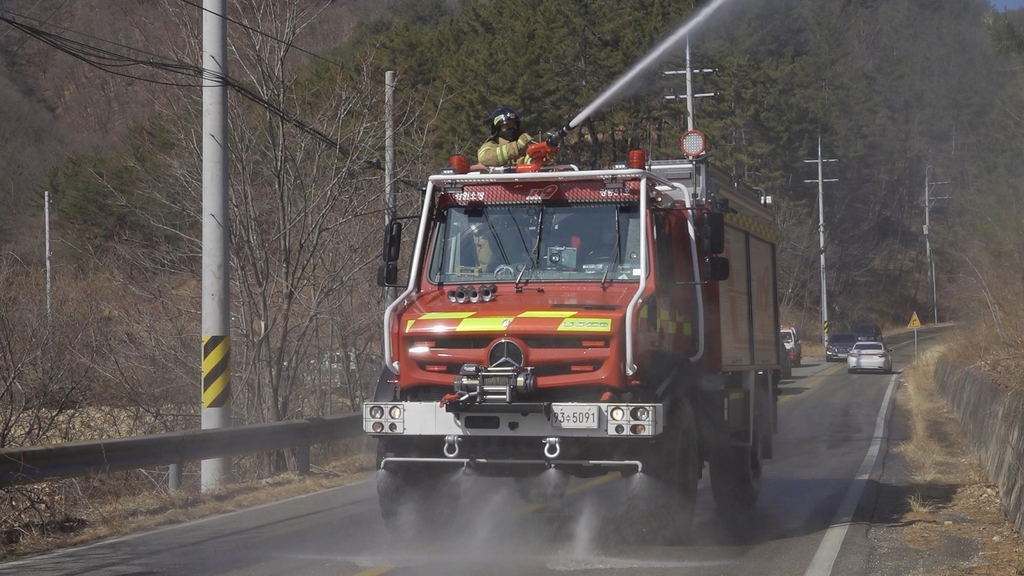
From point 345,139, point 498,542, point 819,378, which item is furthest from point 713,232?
point 819,378

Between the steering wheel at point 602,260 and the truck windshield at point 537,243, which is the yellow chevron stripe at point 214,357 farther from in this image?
the steering wheel at point 602,260

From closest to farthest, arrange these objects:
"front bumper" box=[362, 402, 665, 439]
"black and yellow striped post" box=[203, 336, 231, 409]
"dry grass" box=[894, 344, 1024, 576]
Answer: "front bumper" box=[362, 402, 665, 439], "dry grass" box=[894, 344, 1024, 576], "black and yellow striped post" box=[203, 336, 231, 409]

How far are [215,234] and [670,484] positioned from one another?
7.55 metres

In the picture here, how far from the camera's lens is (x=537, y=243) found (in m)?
9.46

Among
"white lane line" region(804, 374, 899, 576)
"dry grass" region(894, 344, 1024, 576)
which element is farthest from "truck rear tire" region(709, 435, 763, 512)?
"dry grass" region(894, 344, 1024, 576)

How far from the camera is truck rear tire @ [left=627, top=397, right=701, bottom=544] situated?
8305mm

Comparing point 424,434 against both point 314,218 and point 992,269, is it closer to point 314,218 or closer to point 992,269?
point 314,218

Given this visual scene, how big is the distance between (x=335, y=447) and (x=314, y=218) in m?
3.76

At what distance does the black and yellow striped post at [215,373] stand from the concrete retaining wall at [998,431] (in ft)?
28.9

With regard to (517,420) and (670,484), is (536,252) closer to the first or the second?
(517,420)

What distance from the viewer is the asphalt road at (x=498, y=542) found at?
27.2ft

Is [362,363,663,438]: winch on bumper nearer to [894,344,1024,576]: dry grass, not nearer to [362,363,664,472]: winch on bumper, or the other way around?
[362,363,664,472]: winch on bumper

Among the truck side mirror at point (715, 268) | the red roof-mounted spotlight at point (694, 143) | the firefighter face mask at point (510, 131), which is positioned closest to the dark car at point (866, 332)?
the red roof-mounted spotlight at point (694, 143)

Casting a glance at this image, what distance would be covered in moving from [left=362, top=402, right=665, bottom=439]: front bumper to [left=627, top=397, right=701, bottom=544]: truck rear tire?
0.30 metres
